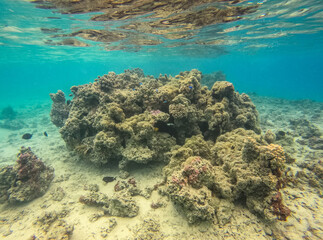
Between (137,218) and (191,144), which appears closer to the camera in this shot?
(137,218)

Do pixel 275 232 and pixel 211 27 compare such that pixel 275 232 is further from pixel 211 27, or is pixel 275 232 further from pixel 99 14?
pixel 211 27

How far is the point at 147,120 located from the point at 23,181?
6.54 meters

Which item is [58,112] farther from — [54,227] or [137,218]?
[137,218]

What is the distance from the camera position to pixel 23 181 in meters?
7.09

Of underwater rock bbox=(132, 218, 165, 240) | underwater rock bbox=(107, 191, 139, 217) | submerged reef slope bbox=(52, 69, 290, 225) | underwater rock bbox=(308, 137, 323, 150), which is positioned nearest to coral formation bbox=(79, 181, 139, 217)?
underwater rock bbox=(107, 191, 139, 217)

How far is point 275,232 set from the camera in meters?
3.73

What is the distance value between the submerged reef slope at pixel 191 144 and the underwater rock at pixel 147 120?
4 centimetres

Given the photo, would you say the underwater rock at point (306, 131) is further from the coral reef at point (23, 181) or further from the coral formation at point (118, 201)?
the coral reef at point (23, 181)

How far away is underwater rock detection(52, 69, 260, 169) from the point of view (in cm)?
669

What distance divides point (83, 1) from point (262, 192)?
14964mm

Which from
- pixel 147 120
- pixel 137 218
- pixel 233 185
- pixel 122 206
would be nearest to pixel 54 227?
pixel 122 206

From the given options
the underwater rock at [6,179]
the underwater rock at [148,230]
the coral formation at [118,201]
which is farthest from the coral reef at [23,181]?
the underwater rock at [148,230]

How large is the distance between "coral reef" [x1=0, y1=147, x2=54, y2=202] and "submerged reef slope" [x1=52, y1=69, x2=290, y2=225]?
192cm

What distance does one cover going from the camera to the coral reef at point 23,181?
6.77 m
